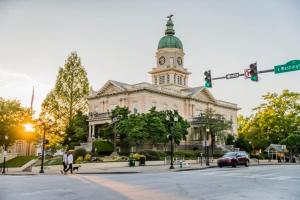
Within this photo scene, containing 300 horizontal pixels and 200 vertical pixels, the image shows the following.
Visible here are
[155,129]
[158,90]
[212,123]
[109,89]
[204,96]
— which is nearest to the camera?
[155,129]

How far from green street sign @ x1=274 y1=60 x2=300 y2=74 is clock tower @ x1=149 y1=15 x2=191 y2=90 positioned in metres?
54.1

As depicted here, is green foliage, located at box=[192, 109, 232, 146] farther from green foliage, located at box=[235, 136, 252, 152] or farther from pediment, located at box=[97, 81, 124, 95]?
pediment, located at box=[97, 81, 124, 95]

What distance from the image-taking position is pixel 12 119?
48.4 meters

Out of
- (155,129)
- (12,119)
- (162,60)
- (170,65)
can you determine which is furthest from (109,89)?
(12,119)

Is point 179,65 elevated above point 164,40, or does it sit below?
below

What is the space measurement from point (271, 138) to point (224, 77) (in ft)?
191

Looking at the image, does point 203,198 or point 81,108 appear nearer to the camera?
point 203,198

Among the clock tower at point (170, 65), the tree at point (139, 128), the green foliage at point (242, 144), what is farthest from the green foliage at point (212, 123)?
the clock tower at point (170, 65)

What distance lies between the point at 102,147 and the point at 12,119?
1312 centimetres

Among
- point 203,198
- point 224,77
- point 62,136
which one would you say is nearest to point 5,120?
point 62,136

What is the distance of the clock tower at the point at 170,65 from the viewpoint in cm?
7138

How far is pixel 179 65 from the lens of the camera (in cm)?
7338

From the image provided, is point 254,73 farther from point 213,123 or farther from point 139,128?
point 213,123

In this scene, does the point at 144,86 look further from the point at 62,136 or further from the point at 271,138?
the point at 271,138
